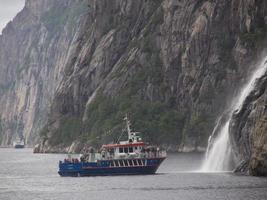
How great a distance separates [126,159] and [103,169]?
6001 millimetres

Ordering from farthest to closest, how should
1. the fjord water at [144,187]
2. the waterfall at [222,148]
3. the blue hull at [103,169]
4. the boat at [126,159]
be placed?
the blue hull at [103,169] → the boat at [126,159] → the waterfall at [222,148] → the fjord water at [144,187]

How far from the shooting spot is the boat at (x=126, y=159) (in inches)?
5497

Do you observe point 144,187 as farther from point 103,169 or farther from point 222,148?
point 103,169

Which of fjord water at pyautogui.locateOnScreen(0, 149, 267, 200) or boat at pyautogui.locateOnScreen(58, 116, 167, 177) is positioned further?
boat at pyautogui.locateOnScreen(58, 116, 167, 177)

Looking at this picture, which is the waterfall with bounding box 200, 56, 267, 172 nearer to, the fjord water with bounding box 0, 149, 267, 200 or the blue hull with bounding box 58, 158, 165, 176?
the fjord water with bounding box 0, 149, 267, 200

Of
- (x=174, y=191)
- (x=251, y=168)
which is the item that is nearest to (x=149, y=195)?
(x=174, y=191)

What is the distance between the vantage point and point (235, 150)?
129000 millimetres

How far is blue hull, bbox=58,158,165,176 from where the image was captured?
140625 mm

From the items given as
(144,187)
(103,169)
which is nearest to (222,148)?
(103,169)

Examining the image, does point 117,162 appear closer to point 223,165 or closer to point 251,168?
point 223,165

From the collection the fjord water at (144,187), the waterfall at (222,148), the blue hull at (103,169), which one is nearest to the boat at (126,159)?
the blue hull at (103,169)

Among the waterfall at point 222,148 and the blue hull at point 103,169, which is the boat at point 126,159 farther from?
the waterfall at point 222,148

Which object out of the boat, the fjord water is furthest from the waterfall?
the boat

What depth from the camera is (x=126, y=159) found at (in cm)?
14012
